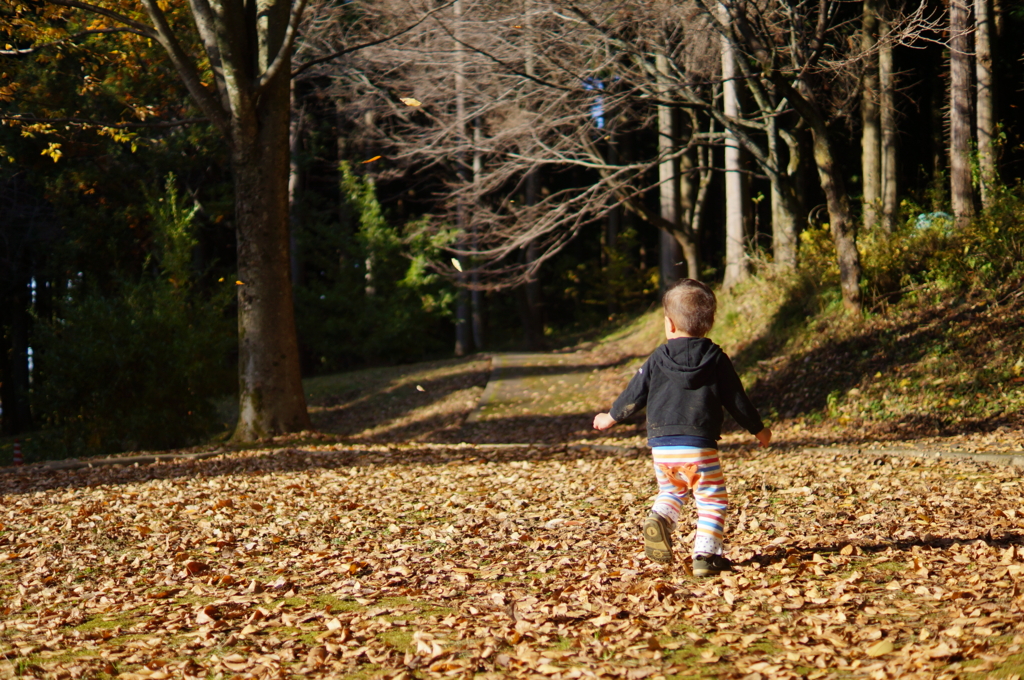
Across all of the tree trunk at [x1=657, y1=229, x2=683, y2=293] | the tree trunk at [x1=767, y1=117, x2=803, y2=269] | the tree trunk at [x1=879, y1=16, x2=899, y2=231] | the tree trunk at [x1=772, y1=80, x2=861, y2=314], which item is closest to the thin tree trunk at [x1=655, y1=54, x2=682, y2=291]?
the tree trunk at [x1=657, y1=229, x2=683, y2=293]

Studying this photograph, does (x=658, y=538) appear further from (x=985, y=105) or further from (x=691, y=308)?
(x=985, y=105)

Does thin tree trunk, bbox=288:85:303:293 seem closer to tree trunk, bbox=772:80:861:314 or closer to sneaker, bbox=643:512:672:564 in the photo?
tree trunk, bbox=772:80:861:314

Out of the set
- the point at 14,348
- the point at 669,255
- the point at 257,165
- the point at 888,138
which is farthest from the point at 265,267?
the point at 14,348

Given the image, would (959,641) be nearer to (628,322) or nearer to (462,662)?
(462,662)

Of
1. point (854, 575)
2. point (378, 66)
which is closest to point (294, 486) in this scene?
point (854, 575)

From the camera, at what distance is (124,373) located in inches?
543

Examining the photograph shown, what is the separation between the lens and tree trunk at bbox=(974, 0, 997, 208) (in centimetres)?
1195

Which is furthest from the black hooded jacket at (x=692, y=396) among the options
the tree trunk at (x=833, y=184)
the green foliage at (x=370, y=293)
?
the green foliage at (x=370, y=293)

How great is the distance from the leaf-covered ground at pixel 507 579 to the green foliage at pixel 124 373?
20.4ft

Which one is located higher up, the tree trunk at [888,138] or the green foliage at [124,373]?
the tree trunk at [888,138]

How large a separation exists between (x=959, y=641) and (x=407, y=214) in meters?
31.5

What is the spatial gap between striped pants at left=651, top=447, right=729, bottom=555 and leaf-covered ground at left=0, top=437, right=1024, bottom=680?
225 mm

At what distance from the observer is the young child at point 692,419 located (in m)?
4.38

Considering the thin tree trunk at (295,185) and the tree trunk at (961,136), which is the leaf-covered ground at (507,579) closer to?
the tree trunk at (961,136)
